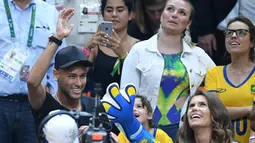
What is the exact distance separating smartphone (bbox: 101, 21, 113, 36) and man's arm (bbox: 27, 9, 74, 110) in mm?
1130

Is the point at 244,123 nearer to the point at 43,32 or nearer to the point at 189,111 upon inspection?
the point at 189,111

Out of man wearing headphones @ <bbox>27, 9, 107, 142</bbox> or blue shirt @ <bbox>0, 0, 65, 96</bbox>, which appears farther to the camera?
blue shirt @ <bbox>0, 0, 65, 96</bbox>

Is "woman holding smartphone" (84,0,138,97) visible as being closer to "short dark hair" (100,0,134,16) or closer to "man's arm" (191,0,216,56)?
"short dark hair" (100,0,134,16)

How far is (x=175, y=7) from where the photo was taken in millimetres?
8320

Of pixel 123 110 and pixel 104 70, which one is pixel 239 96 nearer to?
pixel 104 70

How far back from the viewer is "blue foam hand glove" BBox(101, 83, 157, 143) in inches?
254

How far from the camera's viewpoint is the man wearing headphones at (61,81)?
7117 mm

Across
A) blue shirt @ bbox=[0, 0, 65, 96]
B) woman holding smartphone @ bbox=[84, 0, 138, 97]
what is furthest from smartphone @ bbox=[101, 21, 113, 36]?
blue shirt @ bbox=[0, 0, 65, 96]

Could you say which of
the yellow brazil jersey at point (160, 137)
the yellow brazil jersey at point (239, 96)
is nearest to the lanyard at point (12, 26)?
the yellow brazil jersey at point (160, 137)

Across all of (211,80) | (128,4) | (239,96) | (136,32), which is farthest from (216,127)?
(136,32)

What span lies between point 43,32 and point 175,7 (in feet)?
4.23

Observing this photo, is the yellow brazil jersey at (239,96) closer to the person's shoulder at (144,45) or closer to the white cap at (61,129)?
the person's shoulder at (144,45)

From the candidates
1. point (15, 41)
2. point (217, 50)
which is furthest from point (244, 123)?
point (15, 41)

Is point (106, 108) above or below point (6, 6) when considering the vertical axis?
below
